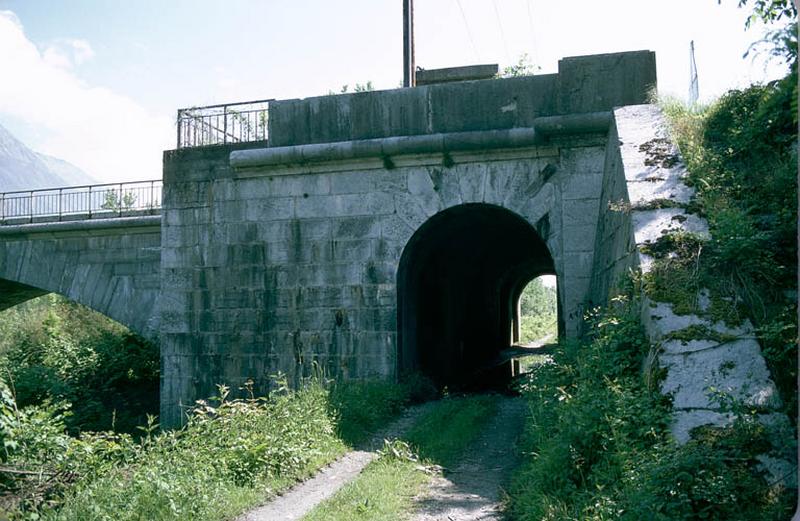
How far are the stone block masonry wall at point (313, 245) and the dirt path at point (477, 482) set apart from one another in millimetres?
2118

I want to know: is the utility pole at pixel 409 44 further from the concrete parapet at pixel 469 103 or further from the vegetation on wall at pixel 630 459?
the vegetation on wall at pixel 630 459

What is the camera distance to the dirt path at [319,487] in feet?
16.1

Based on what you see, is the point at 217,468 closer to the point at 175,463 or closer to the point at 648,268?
the point at 175,463

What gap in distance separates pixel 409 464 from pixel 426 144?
15.1 feet

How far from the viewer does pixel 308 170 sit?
10047mm

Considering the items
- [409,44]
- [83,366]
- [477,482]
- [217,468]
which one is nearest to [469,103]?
[477,482]

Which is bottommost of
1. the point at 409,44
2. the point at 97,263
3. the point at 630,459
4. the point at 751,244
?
the point at 630,459

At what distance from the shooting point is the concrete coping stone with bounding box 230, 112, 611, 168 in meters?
8.91

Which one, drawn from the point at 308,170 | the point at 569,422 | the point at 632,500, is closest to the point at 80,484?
the point at 569,422

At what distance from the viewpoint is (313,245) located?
997cm

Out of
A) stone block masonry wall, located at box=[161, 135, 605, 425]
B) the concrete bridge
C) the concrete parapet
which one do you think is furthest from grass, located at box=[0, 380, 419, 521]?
the concrete parapet

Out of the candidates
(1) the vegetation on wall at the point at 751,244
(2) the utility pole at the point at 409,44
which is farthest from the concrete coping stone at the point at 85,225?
(1) the vegetation on wall at the point at 751,244

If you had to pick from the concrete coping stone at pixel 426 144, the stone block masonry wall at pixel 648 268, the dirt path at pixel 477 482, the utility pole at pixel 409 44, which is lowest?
the dirt path at pixel 477 482

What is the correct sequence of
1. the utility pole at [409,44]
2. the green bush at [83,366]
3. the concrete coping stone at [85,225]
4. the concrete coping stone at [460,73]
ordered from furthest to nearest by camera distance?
1. the utility pole at [409,44]
2. the green bush at [83,366]
3. the concrete coping stone at [85,225]
4. the concrete coping stone at [460,73]
